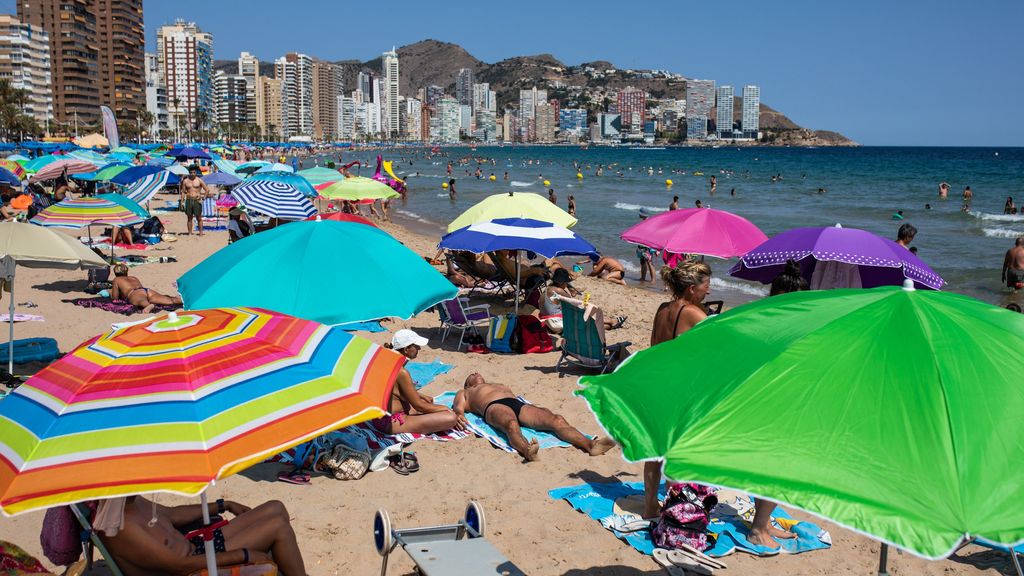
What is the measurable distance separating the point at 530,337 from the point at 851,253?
3669 millimetres

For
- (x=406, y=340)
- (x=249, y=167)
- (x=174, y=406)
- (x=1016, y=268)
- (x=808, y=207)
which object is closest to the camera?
(x=174, y=406)

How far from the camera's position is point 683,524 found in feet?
14.4

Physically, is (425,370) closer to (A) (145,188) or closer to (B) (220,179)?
(A) (145,188)

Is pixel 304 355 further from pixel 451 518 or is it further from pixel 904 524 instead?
pixel 451 518

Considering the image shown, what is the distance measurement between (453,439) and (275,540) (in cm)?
260

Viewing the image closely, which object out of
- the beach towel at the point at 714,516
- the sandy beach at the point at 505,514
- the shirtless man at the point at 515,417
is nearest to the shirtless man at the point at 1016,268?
the sandy beach at the point at 505,514

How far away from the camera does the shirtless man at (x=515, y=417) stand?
5.83 meters

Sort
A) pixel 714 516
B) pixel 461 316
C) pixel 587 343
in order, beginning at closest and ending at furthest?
pixel 714 516, pixel 587 343, pixel 461 316

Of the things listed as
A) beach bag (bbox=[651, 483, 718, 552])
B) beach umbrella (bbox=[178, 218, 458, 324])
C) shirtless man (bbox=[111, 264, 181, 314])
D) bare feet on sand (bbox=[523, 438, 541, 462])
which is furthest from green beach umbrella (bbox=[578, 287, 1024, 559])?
shirtless man (bbox=[111, 264, 181, 314])

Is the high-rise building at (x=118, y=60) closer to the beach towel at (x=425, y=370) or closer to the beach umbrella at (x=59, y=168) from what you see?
the beach umbrella at (x=59, y=168)

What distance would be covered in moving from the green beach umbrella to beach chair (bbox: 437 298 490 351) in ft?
20.6

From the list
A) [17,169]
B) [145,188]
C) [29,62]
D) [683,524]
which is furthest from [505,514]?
[29,62]

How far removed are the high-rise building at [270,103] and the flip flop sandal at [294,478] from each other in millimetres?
182971

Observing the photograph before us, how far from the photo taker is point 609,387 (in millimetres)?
2855
